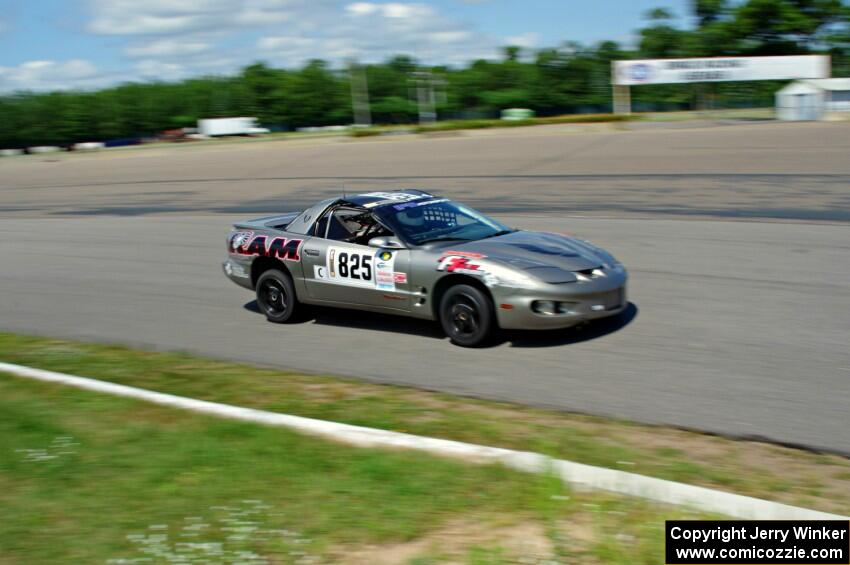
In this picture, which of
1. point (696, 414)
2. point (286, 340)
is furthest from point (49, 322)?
point (696, 414)

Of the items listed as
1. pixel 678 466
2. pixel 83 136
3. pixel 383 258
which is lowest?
pixel 678 466

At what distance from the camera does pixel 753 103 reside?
2265 inches

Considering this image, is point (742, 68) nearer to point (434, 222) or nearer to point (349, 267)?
point (434, 222)

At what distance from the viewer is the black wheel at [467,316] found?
316 inches

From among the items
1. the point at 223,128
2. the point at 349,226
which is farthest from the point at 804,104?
the point at 223,128

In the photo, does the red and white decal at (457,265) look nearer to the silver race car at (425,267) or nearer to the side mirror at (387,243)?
the silver race car at (425,267)

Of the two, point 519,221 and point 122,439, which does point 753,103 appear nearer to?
point 519,221

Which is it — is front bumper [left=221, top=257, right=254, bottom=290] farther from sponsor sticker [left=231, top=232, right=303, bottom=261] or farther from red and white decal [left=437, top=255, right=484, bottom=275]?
red and white decal [left=437, top=255, right=484, bottom=275]

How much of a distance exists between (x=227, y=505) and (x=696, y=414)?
332 centimetres

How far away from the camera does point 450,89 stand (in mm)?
87750

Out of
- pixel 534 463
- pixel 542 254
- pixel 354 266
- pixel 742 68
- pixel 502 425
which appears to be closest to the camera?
pixel 534 463

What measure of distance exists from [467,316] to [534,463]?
3173 mm

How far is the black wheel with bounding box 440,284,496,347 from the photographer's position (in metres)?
8.02

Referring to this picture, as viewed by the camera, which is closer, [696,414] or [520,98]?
[696,414]
